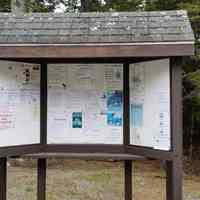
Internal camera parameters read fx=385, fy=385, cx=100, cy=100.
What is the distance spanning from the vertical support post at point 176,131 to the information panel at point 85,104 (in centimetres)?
75

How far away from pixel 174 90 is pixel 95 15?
4.02ft

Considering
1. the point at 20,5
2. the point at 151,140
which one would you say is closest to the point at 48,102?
the point at 151,140

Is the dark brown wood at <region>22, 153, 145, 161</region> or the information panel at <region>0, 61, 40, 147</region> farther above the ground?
the information panel at <region>0, 61, 40, 147</region>

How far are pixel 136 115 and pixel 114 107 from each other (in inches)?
10.5

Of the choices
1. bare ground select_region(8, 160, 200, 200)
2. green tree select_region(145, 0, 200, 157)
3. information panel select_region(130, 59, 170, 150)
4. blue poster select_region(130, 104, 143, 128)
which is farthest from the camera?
green tree select_region(145, 0, 200, 157)

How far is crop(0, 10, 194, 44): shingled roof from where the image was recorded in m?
3.75

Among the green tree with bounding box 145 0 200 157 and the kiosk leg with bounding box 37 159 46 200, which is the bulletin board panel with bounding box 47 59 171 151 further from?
the green tree with bounding box 145 0 200 157

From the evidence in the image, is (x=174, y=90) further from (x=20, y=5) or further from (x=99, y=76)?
(x=20, y=5)

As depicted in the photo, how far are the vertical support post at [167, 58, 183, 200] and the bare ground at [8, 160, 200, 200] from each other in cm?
303

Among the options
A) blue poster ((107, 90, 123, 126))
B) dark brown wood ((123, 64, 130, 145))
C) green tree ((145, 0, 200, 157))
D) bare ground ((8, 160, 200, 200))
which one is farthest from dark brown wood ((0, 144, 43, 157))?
green tree ((145, 0, 200, 157))

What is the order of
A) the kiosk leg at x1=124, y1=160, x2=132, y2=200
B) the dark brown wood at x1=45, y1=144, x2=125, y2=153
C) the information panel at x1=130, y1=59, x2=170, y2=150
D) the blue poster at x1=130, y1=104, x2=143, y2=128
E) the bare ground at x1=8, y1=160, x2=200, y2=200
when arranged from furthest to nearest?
the bare ground at x1=8, y1=160, x2=200, y2=200, the kiosk leg at x1=124, y1=160, x2=132, y2=200, the dark brown wood at x1=45, y1=144, x2=125, y2=153, the blue poster at x1=130, y1=104, x2=143, y2=128, the information panel at x1=130, y1=59, x2=170, y2=150

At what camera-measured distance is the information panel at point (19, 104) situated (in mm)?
3990

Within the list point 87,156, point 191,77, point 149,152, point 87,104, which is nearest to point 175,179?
point 149,152

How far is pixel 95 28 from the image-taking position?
393 cm
